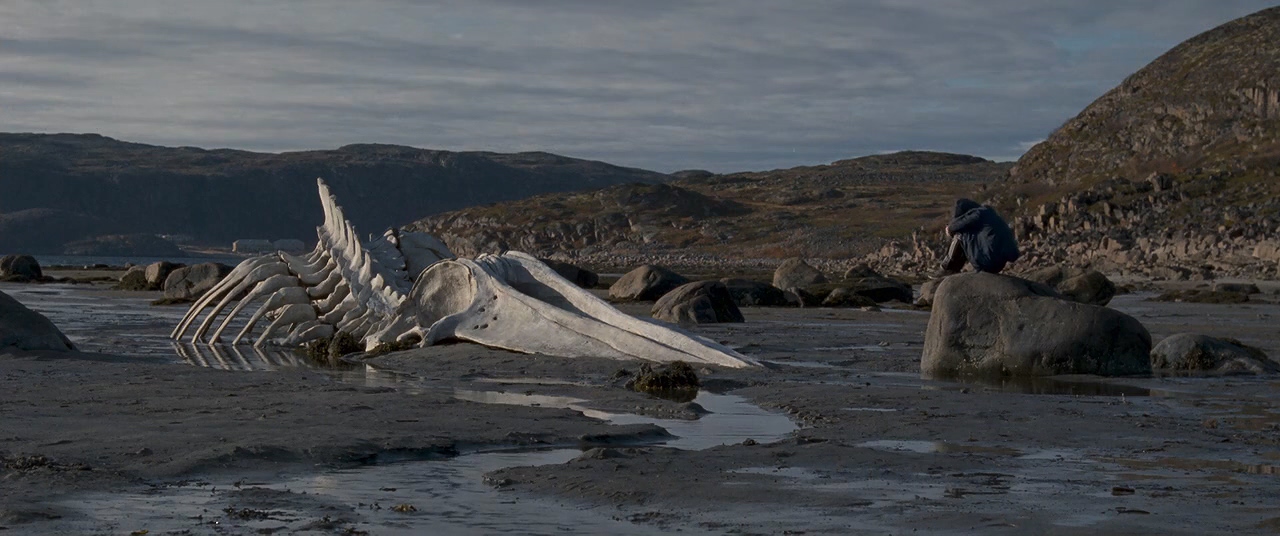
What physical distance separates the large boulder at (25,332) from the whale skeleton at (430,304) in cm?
228

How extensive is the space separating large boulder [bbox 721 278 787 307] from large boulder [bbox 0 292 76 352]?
620 inches

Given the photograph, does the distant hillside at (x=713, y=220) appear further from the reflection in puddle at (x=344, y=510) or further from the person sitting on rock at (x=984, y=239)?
the reflection in puddle at (x=344, y=510)

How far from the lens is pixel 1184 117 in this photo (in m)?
62.2

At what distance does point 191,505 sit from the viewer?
638 cm

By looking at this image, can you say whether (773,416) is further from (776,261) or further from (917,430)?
→ (776,261)

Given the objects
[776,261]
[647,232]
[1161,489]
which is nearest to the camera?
[1161,489]

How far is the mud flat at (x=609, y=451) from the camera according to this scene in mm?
6254

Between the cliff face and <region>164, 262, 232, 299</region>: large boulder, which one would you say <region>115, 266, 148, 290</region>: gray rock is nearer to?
<region>164, 262, 232, 299</region>: large boulder

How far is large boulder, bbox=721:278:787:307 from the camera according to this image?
28.9 m

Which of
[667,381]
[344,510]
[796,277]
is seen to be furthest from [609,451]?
[796,277]

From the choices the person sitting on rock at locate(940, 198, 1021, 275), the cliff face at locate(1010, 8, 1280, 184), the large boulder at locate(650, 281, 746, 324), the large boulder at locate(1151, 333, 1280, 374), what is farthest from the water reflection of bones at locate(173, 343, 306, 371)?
the cliff face at locate(1010, 8, 1280, 184)

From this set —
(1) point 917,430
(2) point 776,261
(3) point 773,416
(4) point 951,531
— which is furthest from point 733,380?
(2) point 776,261

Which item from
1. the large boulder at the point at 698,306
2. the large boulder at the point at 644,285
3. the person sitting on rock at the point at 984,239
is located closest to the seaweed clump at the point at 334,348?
the person sitting on rock at the point at 984,239

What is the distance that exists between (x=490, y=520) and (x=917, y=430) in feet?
12.7
